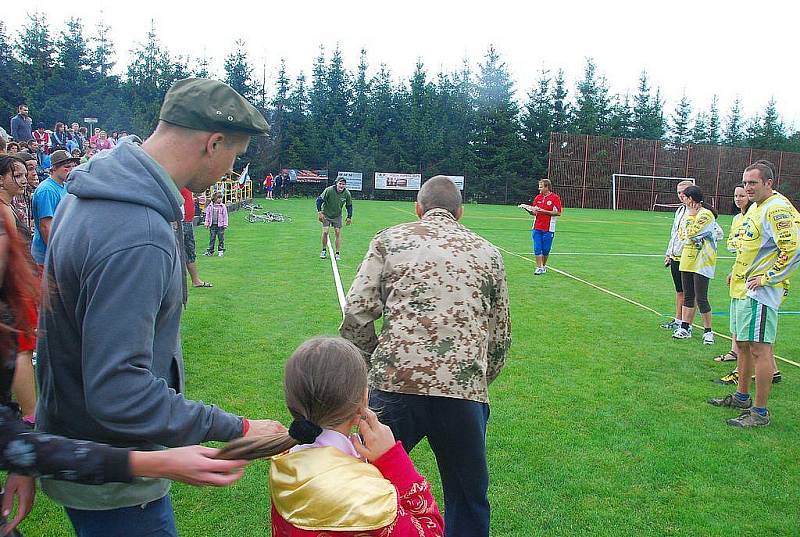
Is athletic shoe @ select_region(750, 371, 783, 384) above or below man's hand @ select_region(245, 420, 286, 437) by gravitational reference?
below

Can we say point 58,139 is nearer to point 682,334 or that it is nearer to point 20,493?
point 682,334

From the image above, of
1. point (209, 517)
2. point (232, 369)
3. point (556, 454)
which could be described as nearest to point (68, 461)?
point (209, 517)

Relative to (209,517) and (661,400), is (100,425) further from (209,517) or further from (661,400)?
(661,400)

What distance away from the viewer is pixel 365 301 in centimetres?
341

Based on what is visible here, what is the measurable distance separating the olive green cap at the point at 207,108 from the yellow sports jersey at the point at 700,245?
26.3 ft

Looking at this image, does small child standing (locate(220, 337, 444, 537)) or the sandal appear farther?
the sandal

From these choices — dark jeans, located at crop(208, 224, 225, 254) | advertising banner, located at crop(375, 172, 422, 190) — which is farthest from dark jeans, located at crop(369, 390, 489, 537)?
advertising banner, located at crop(375, 172, 422, 190)

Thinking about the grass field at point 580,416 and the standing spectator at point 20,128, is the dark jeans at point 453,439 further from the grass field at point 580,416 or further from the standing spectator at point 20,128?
the standing spectator at point 20,128

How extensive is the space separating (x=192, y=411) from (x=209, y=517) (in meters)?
2.76

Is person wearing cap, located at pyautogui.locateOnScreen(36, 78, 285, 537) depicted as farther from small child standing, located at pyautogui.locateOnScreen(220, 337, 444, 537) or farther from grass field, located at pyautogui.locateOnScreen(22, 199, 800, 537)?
grass field, located at pyautogui.locateOnScreen(22, 199, 800, 537)

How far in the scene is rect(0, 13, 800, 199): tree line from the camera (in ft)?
181

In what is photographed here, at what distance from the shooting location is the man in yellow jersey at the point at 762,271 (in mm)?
5879

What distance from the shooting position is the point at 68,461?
156 cm

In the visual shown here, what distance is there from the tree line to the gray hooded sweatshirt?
5301 cm
